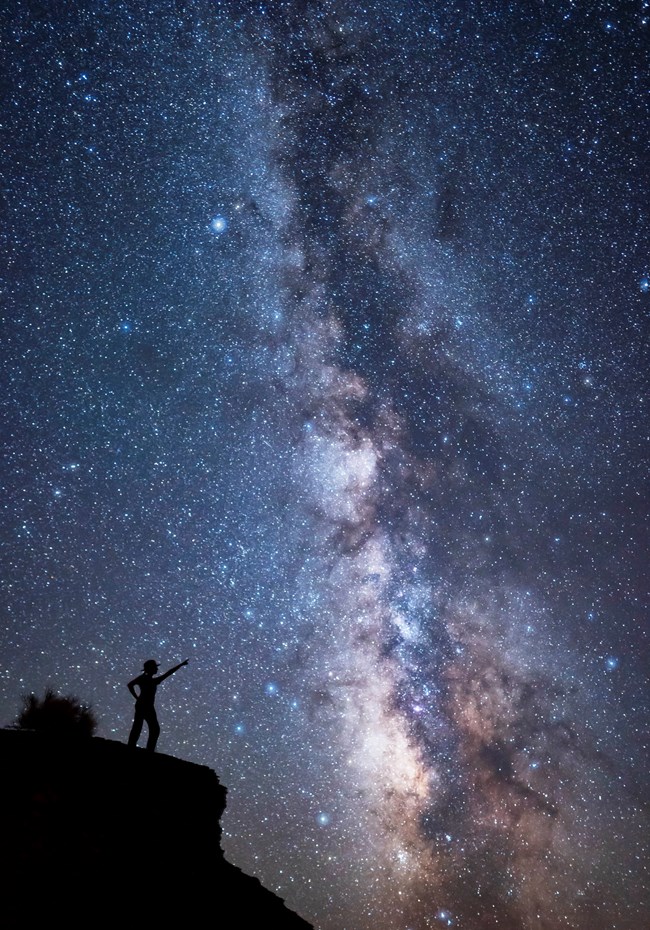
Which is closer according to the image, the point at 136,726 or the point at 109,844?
the point at 109,844

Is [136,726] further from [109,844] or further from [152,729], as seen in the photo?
[109,844]

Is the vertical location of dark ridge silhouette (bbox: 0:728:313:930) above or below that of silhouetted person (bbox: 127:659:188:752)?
below

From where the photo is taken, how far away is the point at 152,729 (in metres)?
10.1

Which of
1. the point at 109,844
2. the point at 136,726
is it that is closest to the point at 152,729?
the point at 136,726

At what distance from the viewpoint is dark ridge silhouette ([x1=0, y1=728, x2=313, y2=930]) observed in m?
7.70

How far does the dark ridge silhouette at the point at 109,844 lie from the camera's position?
25.2ft

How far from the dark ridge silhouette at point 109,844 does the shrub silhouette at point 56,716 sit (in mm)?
1678

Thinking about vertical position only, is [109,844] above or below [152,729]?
below

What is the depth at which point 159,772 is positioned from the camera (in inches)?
396

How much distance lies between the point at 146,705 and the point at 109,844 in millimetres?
1962

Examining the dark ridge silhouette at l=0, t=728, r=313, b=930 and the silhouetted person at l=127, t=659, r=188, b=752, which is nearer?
the dark ridge silhouette at l=0, t=728, r=313, b=930

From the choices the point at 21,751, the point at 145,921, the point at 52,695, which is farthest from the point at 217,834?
the point at 21,751

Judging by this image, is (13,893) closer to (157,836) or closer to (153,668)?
(157,836)

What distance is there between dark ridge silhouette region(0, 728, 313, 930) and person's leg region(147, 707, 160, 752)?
0.15 m
